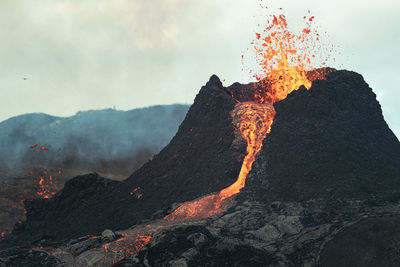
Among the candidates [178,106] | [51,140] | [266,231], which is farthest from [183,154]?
[178,106]

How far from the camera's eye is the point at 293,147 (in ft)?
57.0

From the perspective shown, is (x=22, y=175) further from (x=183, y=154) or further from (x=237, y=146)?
(x=237, y=146)

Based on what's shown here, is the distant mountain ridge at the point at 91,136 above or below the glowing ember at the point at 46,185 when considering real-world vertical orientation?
above

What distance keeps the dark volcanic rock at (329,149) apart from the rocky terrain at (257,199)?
58 millimetres

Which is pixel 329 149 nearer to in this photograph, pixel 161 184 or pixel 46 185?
pixel 161 184

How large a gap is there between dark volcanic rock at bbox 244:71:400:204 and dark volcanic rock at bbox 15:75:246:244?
90.4 inches

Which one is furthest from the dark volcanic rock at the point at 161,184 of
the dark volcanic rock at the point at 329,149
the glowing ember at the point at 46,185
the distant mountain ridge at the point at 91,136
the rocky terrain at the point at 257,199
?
the distant mountain ridge at the point at 91,136

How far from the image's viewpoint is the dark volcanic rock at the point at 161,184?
19.1 metres

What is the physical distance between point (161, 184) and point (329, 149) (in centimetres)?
1006

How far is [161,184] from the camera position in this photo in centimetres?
2056

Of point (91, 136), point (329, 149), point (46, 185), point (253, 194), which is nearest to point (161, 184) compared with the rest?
point (253, 194)

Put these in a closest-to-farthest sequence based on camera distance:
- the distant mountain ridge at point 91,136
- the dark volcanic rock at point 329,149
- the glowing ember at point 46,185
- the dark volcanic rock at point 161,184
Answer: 1. the dark volcanic rock at point 329,149
2. the dark volcanic rock at point 161,184
3. the glowing ember at point 46,185
4. the distant mountain ridge at point 91,136

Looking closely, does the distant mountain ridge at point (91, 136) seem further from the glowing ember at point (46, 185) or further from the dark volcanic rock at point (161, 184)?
the dark volcanic rock at point (161, 184)

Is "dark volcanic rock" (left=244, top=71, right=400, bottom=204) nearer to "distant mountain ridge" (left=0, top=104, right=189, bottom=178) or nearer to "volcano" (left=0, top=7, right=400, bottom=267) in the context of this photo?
"volcano" (left=0, top=7, right=400, bottom=267)
